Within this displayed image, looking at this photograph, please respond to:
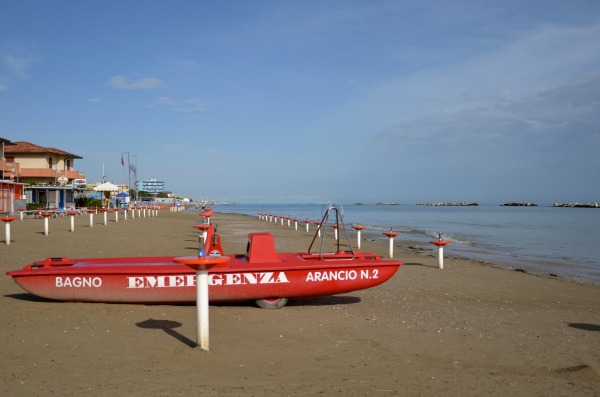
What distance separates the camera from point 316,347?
6.60 m

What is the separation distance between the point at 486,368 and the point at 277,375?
2.38 metres

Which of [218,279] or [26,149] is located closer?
[218,279]

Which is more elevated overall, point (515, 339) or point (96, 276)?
point (96, 276)

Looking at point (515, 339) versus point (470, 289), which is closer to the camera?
point (515, 339)

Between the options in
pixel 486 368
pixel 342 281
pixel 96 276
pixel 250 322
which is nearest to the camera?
pixel 486 368

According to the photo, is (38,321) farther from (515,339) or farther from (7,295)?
(515,339)

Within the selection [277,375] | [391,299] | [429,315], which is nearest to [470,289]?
[391,299]

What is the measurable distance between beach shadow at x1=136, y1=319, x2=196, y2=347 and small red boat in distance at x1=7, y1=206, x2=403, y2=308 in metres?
0.92

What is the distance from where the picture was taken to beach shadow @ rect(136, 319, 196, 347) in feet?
21.8

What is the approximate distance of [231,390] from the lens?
4.94 metres

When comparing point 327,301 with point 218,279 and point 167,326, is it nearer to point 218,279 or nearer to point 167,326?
point 218,279


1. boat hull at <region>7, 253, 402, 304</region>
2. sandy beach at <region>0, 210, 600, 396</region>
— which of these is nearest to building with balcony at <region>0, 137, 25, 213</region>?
sandy beach at <region>0, 210, 600, 396</region>

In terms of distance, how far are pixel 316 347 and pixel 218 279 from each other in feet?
8.16

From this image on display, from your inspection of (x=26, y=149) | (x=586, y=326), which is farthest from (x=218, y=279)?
(x=26, y=149)
